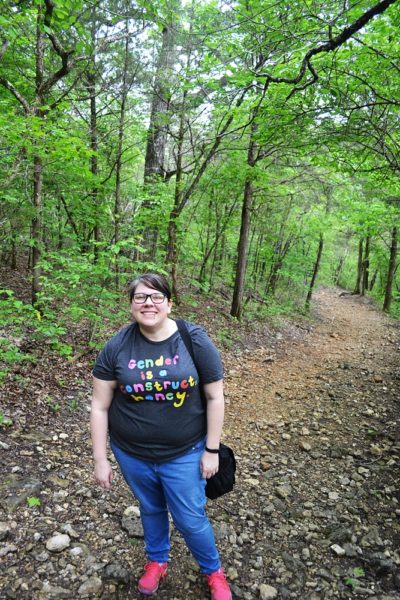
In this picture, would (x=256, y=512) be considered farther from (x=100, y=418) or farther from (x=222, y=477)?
(x=100, y=418)

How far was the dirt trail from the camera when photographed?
2.54 metres

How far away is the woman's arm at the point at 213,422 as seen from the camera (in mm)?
A: 2068

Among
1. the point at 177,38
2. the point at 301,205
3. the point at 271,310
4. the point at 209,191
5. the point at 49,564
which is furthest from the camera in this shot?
the point at 301,205

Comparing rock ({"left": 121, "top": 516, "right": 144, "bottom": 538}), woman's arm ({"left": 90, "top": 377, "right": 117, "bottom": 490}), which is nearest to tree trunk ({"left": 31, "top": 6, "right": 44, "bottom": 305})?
rock ({"left": 121, "top": 516, "right": 144, "bottom": 538})

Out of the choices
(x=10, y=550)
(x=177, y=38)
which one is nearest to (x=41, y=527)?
(x=10, y=550)

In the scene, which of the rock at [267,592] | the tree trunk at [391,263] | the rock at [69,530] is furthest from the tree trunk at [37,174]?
the tree trunk at [391,263]

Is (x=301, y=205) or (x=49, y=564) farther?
(x=301, y=205)

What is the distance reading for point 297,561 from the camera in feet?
9.32

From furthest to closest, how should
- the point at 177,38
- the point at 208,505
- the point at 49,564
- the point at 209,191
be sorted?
the point at 209,191 → the point at 177,38 → the point at 208,505 → the point at 49,564

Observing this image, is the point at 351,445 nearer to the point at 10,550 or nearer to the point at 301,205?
the point at 10,550

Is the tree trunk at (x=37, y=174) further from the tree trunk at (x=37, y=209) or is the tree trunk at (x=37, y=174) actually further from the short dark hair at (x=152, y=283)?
the short dark hair at (x=152, y=283)

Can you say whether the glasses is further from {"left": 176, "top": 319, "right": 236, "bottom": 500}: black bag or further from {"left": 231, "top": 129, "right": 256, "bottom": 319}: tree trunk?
{"left": 231, "top": 129, "right": 256, "bottom": 319}: tree trunk

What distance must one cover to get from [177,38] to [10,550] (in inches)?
390

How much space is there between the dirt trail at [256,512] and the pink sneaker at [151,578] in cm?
9
